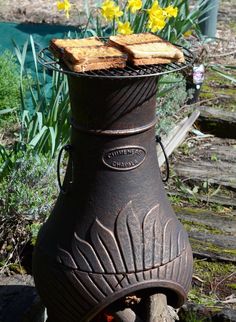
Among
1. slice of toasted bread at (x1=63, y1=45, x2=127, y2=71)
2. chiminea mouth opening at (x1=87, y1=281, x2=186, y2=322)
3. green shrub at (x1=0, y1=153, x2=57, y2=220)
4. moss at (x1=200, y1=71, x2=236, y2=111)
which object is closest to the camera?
slice of toasted bread at (x1=63, y1=45, x2=127, y2=71)

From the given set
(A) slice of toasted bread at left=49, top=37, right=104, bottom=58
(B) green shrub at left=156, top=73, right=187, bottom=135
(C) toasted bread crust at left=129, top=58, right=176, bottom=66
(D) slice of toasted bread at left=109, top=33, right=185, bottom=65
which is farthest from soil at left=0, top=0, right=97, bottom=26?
(C) toasted bread crust at left=129, top=58, right=176, bottom=66

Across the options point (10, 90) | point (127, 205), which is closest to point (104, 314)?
point (127, 205)

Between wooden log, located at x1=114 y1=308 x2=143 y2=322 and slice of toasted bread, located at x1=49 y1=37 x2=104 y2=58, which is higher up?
slice of toasted bread, located at x1=49 y1=37 x2=104 y2=58

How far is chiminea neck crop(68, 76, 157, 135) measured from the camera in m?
2.37

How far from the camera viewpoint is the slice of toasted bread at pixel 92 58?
90.4 inches

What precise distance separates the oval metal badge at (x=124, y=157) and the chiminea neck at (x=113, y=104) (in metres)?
0.06

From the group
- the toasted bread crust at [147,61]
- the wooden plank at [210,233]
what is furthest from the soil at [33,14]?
the toasted bread crust at [147,61]

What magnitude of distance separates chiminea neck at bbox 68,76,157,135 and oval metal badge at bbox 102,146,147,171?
0.21 ft

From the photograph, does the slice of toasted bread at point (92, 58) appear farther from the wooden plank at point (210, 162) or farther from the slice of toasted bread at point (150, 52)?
the wooden plank at point (210, 162)

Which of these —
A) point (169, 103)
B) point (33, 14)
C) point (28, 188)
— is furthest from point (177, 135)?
point (33, 14)

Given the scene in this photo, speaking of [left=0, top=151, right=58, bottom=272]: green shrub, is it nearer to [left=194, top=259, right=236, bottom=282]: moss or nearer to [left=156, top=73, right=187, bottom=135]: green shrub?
[left=194, top=259, right=236, bottom=282]: moss

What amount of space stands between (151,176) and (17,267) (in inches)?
44.6

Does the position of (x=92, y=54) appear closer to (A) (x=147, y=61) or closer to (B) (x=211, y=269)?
(A) (x=147, y=61)

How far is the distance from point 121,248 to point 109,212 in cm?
13
